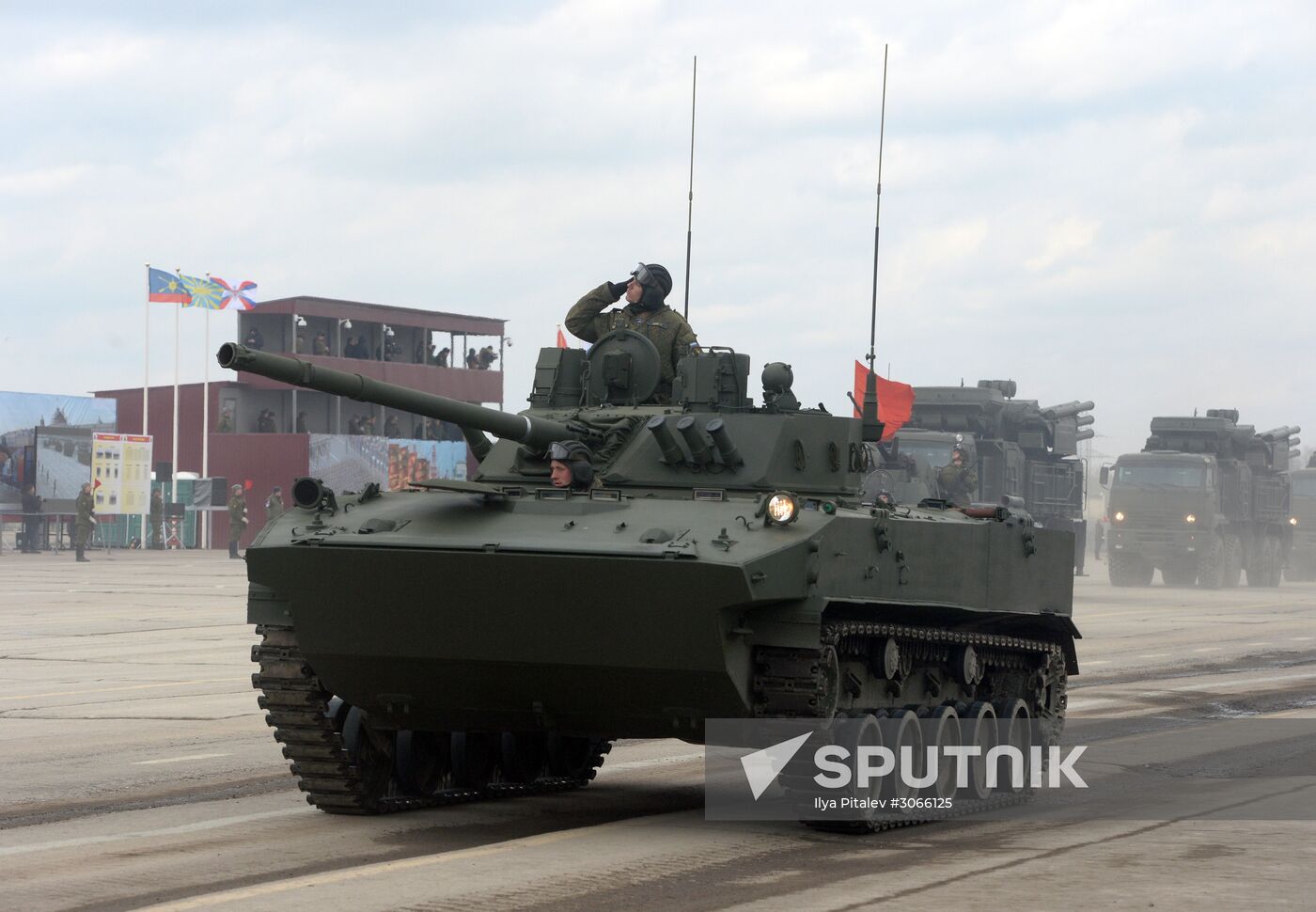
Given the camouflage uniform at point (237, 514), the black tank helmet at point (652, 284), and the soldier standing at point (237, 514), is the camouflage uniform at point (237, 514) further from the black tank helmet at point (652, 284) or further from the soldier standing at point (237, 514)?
the black tank helmet at point (652, 284)

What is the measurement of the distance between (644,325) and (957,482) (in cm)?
2302

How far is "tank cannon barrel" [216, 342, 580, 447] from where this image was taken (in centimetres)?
1010

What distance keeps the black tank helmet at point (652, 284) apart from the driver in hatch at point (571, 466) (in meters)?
2.32

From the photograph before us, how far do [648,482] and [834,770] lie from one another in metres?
2.29

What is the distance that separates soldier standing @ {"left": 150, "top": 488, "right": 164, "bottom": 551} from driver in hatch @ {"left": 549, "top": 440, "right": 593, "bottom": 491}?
46.3 meters

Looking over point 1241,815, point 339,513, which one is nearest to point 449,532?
point 339,513

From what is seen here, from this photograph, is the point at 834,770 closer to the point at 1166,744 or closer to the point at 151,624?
the point at 1166,744

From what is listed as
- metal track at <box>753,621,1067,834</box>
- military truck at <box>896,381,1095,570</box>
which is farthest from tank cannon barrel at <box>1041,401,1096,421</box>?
metal track at <box>753,621,1067,834</box>

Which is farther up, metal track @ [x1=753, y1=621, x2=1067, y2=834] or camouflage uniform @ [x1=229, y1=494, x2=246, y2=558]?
camouflage uniform @ [x1=229, y1=494, x2=246, y2=558]

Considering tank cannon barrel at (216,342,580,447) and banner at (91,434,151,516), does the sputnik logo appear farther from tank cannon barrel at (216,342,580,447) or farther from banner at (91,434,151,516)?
banner at (91,434,151,516)

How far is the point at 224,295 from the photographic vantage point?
58094 mm

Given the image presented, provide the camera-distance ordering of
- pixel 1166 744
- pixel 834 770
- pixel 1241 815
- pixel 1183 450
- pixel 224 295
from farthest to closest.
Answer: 1. pixel 224 295
2. pixel 1183 450
3. pixel 1166 744
4. pixel 1241 815
5. pixel 834 770

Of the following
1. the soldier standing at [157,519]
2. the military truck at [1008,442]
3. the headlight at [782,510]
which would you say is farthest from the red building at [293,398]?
the headlight at [782,510]

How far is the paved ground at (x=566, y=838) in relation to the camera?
30.4ft
